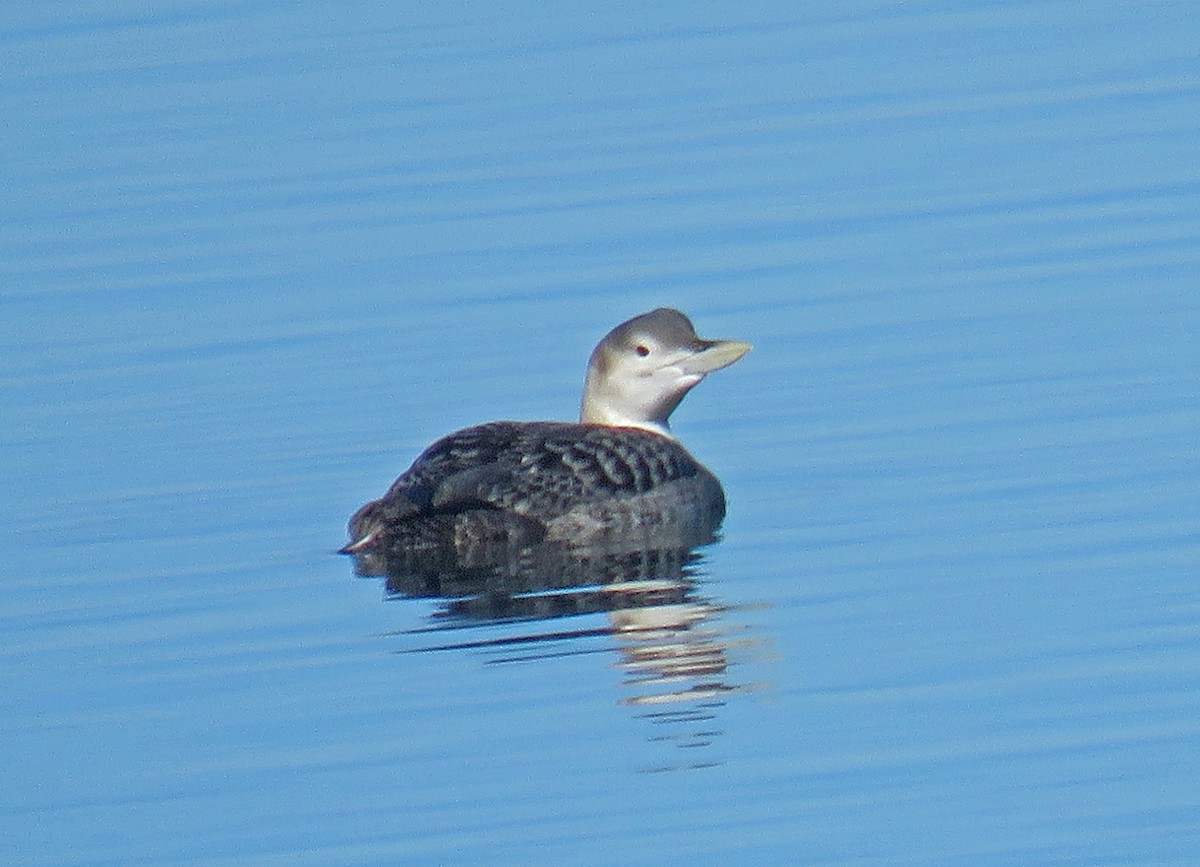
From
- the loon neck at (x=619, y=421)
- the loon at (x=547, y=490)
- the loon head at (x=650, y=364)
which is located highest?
the loon head at (x=650, y=364)

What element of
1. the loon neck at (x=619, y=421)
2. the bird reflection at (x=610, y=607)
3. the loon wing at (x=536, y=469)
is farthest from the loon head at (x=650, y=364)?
the bird reflection at (x=610, y=607)

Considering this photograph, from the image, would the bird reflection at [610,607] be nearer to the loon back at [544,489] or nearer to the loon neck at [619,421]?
the loon back at [544,489]

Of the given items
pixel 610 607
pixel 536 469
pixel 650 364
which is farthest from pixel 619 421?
pixel 610 607

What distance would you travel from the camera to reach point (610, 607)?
9.41 metres

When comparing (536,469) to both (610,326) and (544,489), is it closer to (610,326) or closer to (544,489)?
(544,489)

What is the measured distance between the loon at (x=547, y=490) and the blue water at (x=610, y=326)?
317 millimetres

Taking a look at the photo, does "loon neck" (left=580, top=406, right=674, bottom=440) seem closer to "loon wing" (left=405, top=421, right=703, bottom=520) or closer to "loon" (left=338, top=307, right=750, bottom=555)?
"loon" (left=338, top=307, right=750, bottom=555)

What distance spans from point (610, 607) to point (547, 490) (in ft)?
3.73

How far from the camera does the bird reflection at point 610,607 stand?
8.43 meters

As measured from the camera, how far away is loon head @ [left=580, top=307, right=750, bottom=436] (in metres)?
11.6

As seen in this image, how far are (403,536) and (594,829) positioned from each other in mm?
3020

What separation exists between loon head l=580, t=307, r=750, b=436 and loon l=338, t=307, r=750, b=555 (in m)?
0.06

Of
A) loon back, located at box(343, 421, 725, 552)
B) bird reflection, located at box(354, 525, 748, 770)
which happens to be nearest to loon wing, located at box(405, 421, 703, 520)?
loon back, located at box(343, 421, 725, 552)

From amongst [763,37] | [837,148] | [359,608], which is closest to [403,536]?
[359,608]
